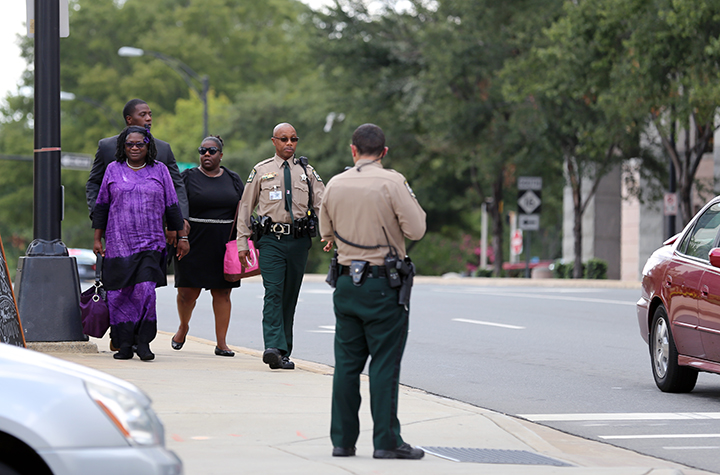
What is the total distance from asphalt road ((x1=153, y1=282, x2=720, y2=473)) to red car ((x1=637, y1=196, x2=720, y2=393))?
0.27m

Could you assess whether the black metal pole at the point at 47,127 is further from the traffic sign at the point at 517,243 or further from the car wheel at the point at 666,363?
the traffic sign at the point at 517,243

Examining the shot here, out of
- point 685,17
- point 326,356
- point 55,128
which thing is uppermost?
point 685,17

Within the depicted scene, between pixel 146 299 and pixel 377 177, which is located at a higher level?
pixel 377 177

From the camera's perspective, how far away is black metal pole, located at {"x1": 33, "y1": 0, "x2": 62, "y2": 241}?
34.3 feet

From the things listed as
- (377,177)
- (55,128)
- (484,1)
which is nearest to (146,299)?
(55,128)

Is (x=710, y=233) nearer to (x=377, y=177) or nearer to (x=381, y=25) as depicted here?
(x=377, y=177)

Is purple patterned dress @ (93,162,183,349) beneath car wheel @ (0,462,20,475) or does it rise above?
above

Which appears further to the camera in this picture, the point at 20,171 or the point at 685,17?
the point at 20,171

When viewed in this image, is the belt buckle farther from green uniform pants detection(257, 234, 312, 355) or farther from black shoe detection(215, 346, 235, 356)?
black shoe detection(215, 346, 235, 356)

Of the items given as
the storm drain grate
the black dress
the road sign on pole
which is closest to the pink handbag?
the black dress

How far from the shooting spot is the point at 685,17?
1024 inches

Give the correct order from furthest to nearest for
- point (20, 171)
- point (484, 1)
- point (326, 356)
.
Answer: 1. point (20, 171)
2. point (484, 1)
3. point (326, 356)

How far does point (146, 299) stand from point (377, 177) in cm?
387

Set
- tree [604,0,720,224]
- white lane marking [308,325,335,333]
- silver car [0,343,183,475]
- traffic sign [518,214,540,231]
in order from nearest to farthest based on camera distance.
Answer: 1. silver car [0,343,183,475]
2. white lane marking [308,325,335,333]
3. tree [604,0,720,224]
4. traffic sign [518,214,540,231]
